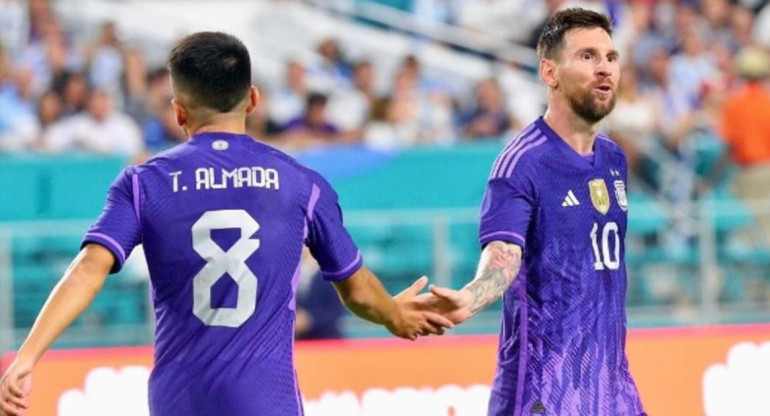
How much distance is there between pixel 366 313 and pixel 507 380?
2.50 feet

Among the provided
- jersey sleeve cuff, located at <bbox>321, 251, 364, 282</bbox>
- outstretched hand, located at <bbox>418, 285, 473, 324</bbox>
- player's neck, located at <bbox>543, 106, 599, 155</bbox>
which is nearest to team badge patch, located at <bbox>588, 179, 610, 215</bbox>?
player's neck, located at <bbox>543, 106, 599, 155</bbox>

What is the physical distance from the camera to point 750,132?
49.6 feet

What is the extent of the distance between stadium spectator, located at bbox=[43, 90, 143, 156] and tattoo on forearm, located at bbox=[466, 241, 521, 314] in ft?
29.3

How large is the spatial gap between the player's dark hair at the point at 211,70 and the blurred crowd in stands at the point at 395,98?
25.2ft

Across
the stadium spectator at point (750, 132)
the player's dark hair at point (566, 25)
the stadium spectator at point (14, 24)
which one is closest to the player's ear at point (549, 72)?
the player's dark hair at point (566, 25)

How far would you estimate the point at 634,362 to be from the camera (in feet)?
31.3

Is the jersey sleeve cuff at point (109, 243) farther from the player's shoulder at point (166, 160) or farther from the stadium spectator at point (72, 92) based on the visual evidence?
the stadium spectator at point (72, 92)

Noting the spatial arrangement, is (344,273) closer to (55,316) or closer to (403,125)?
(55,316)

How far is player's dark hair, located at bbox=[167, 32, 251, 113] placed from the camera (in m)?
5.61

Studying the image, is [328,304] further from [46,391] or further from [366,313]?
[366,313]

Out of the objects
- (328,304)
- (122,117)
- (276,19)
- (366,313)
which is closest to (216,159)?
(366,313)

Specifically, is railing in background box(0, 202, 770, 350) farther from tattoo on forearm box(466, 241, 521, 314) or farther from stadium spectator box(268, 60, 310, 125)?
tattoo on forearm box(466, 241, 521, 314)

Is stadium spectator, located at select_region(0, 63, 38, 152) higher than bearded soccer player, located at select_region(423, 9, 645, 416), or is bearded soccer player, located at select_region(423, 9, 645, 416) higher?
stadium spectator, located at select_region(0, 63, 38, 152)

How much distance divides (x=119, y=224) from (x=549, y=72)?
80.4 inches
